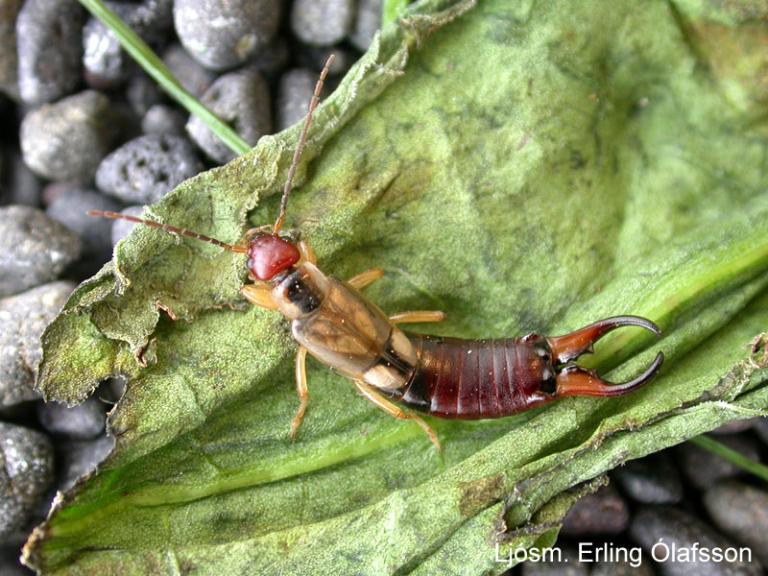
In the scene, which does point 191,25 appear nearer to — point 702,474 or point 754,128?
point 754,128

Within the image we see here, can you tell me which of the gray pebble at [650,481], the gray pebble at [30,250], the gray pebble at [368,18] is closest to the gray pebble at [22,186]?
the gray pebble at [30,250]

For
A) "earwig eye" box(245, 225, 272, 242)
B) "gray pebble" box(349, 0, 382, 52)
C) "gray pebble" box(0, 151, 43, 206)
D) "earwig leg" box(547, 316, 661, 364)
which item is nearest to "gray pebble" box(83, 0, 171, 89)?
"gray pebble" box(0, 151, 43, 206)

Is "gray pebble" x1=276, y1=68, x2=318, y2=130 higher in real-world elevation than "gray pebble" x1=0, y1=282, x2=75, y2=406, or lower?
lower

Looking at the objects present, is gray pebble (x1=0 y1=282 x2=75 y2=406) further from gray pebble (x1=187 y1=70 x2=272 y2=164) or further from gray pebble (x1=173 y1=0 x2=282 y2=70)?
gray pebble (x1=173 y1=0 x2=282 y2=70)

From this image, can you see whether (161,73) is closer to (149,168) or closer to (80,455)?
(149,168)

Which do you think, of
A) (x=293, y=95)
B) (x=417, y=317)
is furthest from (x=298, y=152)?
(x=293, y=95)

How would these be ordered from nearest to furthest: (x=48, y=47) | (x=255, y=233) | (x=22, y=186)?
(x=255, y=233), (x=48, y=47), (x=22, y=186)

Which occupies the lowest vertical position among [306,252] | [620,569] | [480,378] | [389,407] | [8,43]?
[620,569]
